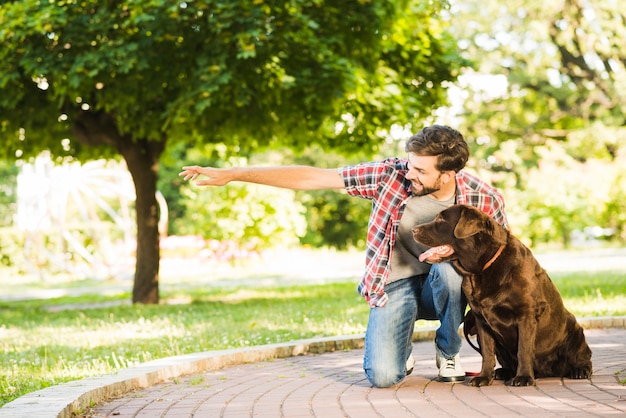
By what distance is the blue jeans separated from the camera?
234 inches

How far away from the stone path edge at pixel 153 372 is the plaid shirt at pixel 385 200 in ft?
6.05

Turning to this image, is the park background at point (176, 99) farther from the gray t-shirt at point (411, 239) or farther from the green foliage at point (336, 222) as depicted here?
the green foliage at point (336, 222)

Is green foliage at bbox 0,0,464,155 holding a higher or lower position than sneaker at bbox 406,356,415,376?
higher

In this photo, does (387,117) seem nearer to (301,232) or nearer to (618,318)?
(618,318)

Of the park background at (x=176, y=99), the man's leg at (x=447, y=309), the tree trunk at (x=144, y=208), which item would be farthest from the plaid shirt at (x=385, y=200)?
the tree trunk at (x=144, y=208)

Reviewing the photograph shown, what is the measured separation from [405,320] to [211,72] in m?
6.66

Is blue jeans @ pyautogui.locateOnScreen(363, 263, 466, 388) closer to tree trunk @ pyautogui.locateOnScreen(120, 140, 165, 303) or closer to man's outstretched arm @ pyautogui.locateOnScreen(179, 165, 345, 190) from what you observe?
man's outstretched arm @ pyautogui.locateOnScreen(179, 165, 345, 190)

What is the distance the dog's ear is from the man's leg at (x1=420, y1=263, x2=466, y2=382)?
0.50 metres

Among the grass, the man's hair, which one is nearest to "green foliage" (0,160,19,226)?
the grass

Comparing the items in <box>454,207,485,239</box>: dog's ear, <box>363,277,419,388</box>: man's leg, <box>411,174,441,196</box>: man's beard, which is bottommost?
<box>363,277,419,388</box>: man's leg

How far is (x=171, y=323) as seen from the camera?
11.8 meters

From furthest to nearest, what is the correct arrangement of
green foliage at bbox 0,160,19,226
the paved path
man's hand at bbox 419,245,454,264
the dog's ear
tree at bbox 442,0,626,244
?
green foliage at bbox 0,160,19,226 → tree at bbox 442,0,626,244 → man's hand at bbox 419,245,454,264 → the dog's ear → the paved path

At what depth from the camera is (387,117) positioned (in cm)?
1416

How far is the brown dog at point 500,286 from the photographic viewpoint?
5.49 m
